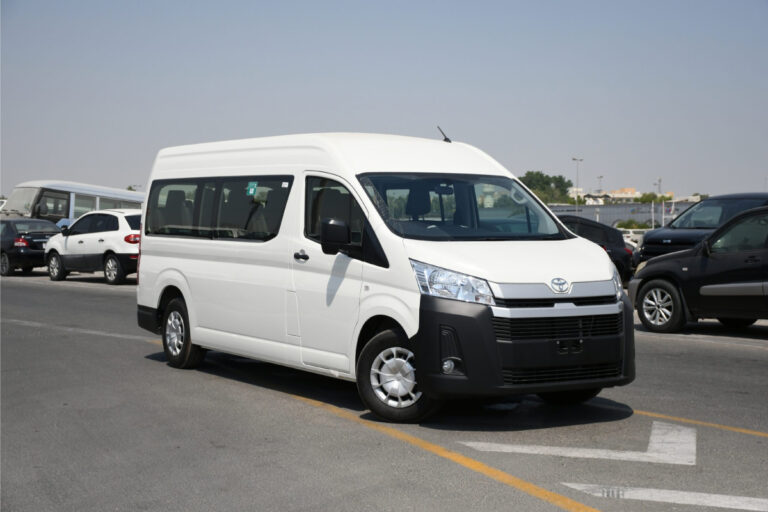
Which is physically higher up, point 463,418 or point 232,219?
point 232,219

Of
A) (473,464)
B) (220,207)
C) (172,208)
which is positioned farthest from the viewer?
(172,208)

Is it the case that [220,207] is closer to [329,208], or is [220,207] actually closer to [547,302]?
[329,208]

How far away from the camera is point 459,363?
22.8 ft

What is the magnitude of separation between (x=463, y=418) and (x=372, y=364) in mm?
813

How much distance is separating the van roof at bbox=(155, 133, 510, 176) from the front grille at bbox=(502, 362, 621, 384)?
2.13 metres

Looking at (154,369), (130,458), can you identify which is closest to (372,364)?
(130,458)

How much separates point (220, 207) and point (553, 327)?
13.1 ft

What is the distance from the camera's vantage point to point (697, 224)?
19.6 meters

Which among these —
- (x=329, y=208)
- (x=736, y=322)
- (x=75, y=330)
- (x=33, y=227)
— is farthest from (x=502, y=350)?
(x=33, y=227)

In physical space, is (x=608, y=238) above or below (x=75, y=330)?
above

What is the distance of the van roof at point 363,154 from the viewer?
8.18 meters

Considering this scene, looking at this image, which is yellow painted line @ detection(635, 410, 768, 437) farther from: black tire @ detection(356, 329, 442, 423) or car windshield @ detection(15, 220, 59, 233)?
car windshield @ detection(15, 220, 59, 233)

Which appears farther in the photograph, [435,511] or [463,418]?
[463,418]

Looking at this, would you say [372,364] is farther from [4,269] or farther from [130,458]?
[4,269]
